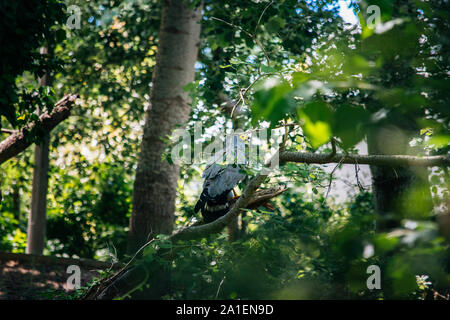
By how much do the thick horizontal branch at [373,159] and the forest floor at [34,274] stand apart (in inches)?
125

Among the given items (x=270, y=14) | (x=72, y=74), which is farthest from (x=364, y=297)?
(x=72, y=74)

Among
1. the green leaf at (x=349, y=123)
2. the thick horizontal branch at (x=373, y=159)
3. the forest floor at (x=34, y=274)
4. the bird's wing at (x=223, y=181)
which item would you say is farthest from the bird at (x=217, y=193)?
the green leaf at (x=349, y=123)

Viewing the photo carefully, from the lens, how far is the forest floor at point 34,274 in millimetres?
4672

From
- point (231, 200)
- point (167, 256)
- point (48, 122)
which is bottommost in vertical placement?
point (167, 256)

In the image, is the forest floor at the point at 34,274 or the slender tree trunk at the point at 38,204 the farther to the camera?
the slender tree trunk at the point at 38,204

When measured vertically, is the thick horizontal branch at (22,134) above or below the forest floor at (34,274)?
above

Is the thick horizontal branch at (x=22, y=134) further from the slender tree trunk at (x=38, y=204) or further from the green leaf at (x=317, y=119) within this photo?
the green leaf at (x=317, y=119)

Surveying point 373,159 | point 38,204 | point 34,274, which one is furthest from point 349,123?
point 38,204

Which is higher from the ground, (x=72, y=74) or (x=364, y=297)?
(x=72, y=74)
